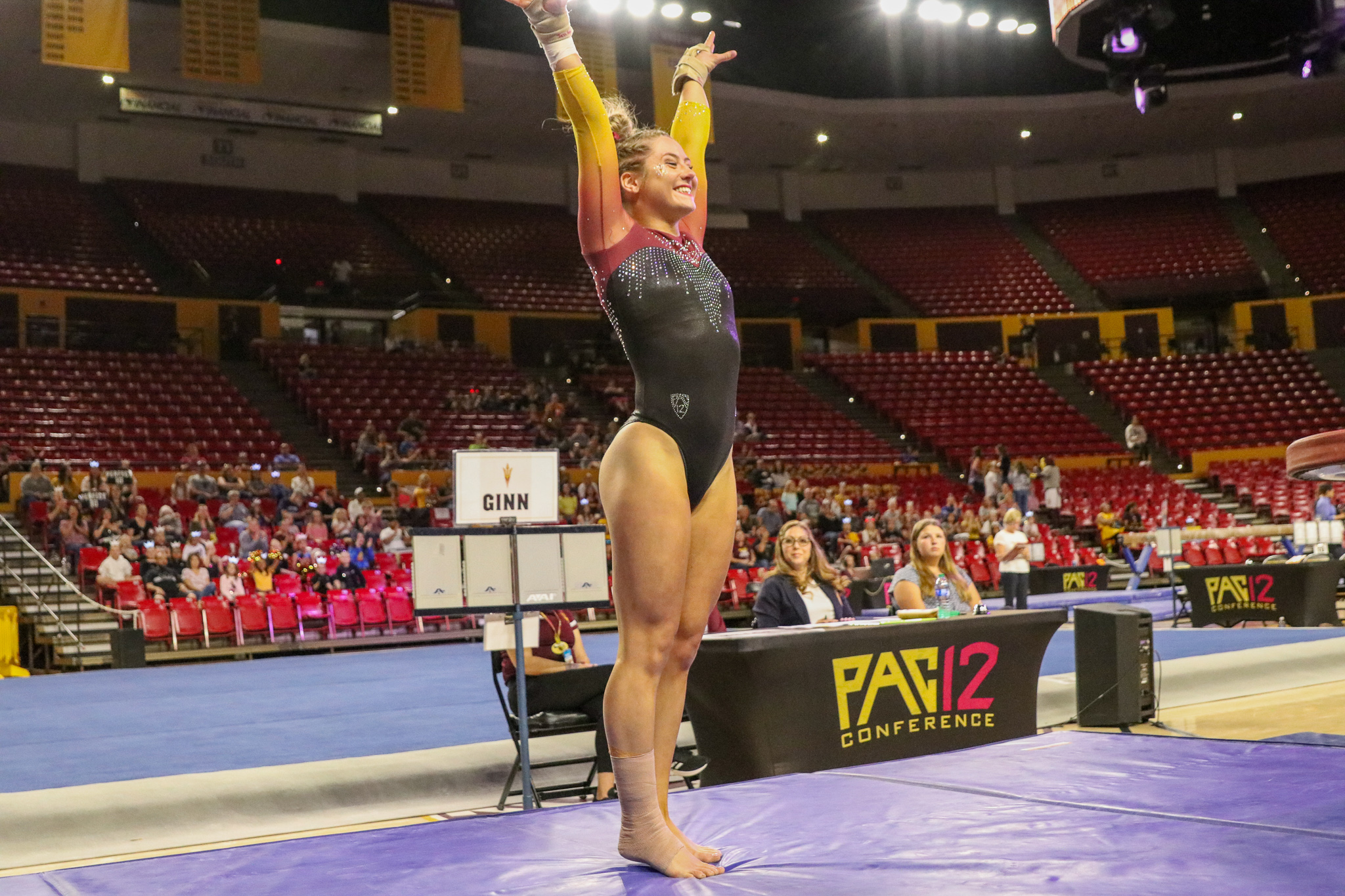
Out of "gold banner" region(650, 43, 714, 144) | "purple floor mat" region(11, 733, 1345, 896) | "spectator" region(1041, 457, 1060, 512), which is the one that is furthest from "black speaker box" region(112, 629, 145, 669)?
"spectator" region(1041, 457, 1060, 512)

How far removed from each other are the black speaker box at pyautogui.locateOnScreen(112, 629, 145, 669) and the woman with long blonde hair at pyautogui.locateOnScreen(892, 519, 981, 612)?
7889 mm

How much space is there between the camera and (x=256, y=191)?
78.6 feet

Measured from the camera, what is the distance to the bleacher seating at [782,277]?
82.4 ft

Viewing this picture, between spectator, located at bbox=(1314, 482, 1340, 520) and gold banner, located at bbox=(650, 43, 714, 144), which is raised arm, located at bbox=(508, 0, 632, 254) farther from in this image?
gold banner, located at bbox=(650, 43, 714, 144)

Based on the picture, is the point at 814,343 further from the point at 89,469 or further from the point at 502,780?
the point at 502,780

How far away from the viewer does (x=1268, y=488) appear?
1919 cm

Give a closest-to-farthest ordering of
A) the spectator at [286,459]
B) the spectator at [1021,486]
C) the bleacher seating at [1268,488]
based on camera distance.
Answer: the spectator at [286,459], the spectator at [1021,486], the bleacher seating at [1268,488]

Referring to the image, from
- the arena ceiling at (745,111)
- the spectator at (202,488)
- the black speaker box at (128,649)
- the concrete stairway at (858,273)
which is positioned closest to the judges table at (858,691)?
the black speaker box at (128,649)

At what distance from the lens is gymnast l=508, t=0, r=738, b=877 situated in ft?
7.92

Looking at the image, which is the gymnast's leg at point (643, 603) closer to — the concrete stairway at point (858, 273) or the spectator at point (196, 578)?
the spectator at point (196, 578)

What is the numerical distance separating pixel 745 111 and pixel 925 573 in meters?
19.0

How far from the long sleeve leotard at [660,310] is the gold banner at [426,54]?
1610 centimetres

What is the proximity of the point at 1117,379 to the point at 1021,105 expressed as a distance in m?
5.90

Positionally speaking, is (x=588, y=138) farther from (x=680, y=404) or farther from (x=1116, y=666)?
(x=1116, y=666)
